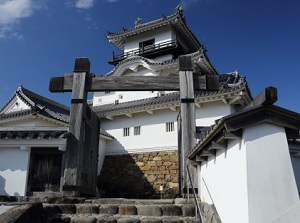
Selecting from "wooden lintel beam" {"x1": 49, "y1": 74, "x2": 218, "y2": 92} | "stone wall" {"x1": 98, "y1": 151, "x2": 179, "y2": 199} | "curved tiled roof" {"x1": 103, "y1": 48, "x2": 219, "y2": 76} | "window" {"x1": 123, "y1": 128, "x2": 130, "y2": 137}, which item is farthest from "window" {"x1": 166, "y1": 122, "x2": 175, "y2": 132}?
"wooden lintel beam" {"x1": 49, "y1": 74, "x2": 218, "y2": 92}

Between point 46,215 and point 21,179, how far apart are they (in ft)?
21.7

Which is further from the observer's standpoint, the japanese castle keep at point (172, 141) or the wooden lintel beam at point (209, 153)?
the wooden lintel beam at point (209, 153)

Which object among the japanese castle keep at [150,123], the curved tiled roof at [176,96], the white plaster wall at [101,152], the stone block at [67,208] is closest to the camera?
the stone block at [67,208]

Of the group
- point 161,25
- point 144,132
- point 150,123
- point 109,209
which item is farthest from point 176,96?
point 109,209

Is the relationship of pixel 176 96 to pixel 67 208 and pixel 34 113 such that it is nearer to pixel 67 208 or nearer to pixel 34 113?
pixel 34 113

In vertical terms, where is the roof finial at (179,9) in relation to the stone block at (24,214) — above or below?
above

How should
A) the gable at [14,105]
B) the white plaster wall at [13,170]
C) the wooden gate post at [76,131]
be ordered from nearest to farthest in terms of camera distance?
1. the wooden gate post at [76,131]
2. the white plaster wall at [13,170]
3. the gable at [14,105]

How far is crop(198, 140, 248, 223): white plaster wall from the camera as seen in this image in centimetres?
286

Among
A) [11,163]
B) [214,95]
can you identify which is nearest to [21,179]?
[11,163]

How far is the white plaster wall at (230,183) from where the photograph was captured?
2.86 metres

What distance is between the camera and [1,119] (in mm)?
15195

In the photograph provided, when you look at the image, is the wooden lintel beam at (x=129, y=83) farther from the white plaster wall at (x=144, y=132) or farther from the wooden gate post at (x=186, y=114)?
the white plaster wall at (x=144, y=132)

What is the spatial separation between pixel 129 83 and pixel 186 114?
5.29 ft

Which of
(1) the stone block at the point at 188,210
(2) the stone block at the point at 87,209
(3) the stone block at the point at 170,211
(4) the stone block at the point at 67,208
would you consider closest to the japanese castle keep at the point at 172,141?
(1) the stone block at the point at 188,210
